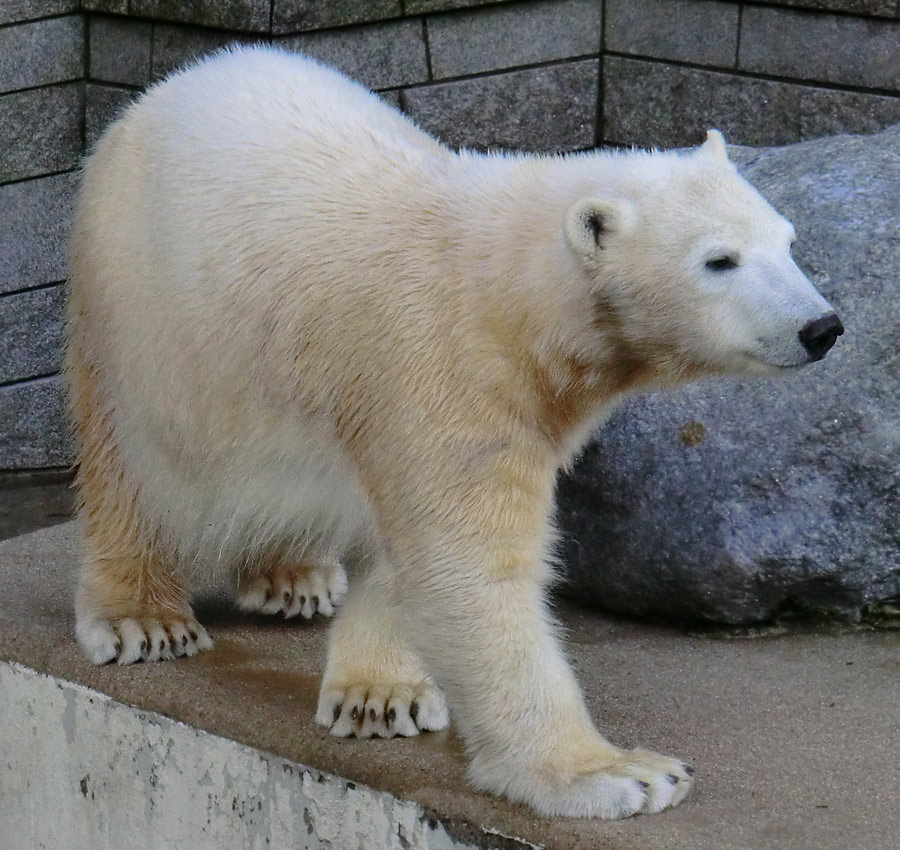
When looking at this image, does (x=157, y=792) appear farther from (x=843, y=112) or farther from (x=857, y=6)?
(x=857, y=6)

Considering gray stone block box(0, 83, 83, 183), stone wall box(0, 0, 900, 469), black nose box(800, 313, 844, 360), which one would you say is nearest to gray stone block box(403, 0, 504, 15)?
stone wall box(0, 0, 900, 469)

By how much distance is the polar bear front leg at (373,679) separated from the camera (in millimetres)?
2832

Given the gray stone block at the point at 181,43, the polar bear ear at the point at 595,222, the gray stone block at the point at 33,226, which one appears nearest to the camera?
the polar bear ear at the point at 595,222

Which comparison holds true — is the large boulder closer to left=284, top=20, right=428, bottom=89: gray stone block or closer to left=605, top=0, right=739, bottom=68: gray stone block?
left=605, top=0, right=739, bottom=68: gray stone block

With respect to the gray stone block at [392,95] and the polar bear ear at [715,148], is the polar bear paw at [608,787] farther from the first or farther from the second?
the gray stone block at [392,95]

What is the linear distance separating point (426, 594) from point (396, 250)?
2.04ft

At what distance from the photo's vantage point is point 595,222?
2.37 meters

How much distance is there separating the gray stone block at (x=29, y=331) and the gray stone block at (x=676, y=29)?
236 cm

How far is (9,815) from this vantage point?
11.7 ft

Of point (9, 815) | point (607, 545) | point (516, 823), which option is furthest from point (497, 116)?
point (516, 823)

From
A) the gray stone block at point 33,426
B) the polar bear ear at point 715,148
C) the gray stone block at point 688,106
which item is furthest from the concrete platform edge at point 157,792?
the gray stone block at point 688,106

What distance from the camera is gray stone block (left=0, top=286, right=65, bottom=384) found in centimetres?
557

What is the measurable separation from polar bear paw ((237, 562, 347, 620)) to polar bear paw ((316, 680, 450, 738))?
66 centimetres

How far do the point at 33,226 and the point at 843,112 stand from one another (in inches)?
119
